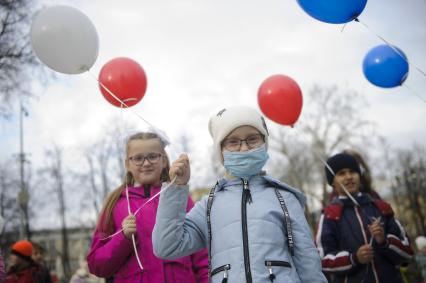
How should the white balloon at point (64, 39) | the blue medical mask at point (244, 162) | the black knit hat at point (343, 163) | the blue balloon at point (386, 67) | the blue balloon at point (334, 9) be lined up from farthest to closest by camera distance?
the blue balloon at point (386, 67)
the black knit hat at point (343, 163)
the blue balloon at point (334, 9)
the white balloon at point (64, 39)
the blue medical mask at point (244, 162)

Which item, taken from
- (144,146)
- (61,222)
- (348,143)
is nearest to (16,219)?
(61,222)

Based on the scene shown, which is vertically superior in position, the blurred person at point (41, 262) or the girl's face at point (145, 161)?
the girl's face at point (145, 161)

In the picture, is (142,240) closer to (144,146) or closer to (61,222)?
(144,146)

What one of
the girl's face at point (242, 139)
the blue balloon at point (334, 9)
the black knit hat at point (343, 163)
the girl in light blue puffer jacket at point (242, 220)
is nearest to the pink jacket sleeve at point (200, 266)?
the girl in light blue puffer jacket at point (242, 220)

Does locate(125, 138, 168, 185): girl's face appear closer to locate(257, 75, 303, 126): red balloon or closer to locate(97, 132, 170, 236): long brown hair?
locate(97, 132, 170, 236): long brown hair

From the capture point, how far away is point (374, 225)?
3189 millimetres

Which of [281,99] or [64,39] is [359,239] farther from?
[64,39]

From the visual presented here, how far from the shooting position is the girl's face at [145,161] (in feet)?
9.41

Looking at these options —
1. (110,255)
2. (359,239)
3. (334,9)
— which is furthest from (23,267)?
(334,9)

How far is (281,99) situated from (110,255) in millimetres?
2599

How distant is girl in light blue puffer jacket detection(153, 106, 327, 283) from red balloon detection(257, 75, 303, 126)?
199cm

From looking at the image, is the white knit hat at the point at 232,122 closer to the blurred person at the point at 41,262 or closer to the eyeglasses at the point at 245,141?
the eyeglasses at the point at 245,141

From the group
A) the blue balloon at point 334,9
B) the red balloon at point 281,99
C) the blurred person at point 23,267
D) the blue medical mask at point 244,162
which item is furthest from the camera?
the blurred person at point 23,267

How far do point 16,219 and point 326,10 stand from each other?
1205 inches
